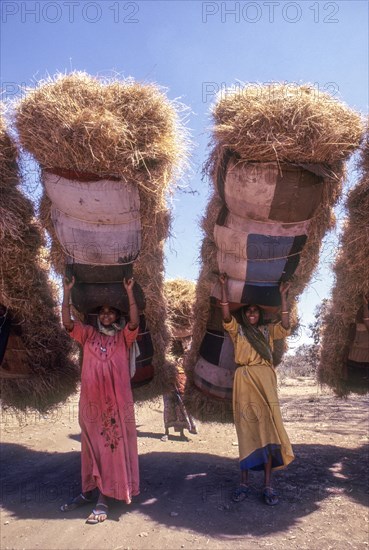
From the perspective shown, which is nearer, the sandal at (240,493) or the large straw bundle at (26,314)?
the large straw bundle at (26,314)

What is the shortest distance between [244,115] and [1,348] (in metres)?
2.97

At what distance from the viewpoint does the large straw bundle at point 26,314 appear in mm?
4152

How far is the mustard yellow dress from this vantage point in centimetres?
437

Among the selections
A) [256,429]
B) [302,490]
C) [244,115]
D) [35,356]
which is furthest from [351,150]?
[35,356]

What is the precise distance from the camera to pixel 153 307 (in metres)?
4.75

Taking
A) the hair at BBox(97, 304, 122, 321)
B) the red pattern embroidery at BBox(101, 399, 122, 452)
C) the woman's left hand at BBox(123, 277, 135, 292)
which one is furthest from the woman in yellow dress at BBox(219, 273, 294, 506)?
the red pattern embroidery at BBox(101, 399, 122, 452)

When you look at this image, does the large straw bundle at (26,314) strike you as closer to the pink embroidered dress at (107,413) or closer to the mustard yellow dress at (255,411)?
the pink embroidered dress at (107,413)

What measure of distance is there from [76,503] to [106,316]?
160 centimetres

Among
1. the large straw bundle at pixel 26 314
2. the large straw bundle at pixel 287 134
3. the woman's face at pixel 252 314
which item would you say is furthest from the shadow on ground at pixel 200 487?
the large straw bundle at pixel 287 134

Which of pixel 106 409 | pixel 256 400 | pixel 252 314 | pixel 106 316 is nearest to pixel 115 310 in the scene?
pixel 106 316

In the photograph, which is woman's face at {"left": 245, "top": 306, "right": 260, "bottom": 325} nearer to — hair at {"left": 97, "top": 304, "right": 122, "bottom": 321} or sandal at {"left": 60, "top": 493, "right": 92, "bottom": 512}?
hair at {"left": 97, "top": 304, "right": 122, "bottom": 321}

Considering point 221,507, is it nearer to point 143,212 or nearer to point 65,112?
point 143,212

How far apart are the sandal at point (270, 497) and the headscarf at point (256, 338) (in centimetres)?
111

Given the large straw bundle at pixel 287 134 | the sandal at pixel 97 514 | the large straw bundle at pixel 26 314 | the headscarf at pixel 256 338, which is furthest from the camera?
the headscarf at pixel 256 338
